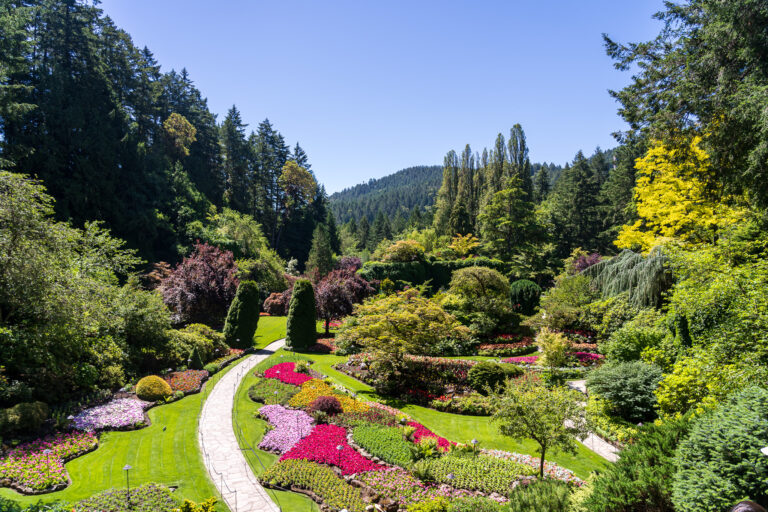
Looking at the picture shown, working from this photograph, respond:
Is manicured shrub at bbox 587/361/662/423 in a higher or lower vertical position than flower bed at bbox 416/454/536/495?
higher

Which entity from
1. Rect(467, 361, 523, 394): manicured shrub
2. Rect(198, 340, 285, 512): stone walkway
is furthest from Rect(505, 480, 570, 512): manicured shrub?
Rect(467, 361, 523, 394): manicured shrub

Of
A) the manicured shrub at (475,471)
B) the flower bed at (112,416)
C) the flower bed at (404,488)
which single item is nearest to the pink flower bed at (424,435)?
the manicured shrub at (475,471)

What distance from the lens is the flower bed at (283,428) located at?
35.4ft

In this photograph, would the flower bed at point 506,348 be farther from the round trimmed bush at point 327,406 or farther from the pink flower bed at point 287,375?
the round trimmed bush at point 327,406

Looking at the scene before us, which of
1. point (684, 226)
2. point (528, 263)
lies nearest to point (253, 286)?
point (684, 226)

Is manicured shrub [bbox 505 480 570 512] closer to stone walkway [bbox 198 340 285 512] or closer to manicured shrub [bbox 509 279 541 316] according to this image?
stone walkway [bbox 198 340 285 512]

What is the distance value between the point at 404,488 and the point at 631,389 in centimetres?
855

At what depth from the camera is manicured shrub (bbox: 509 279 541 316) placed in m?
25.9

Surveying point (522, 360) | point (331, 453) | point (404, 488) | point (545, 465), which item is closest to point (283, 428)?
point (331, 453)

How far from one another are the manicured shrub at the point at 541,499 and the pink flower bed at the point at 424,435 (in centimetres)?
339

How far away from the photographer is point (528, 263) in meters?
34.4

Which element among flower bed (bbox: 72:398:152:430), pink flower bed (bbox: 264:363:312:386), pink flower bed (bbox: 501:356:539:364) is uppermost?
flower bed (bbox: 72:398:152:430)

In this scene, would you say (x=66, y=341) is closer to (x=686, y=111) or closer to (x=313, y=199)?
(x=686, y=111)

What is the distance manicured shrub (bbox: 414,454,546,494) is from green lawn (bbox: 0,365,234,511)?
5112 mm
